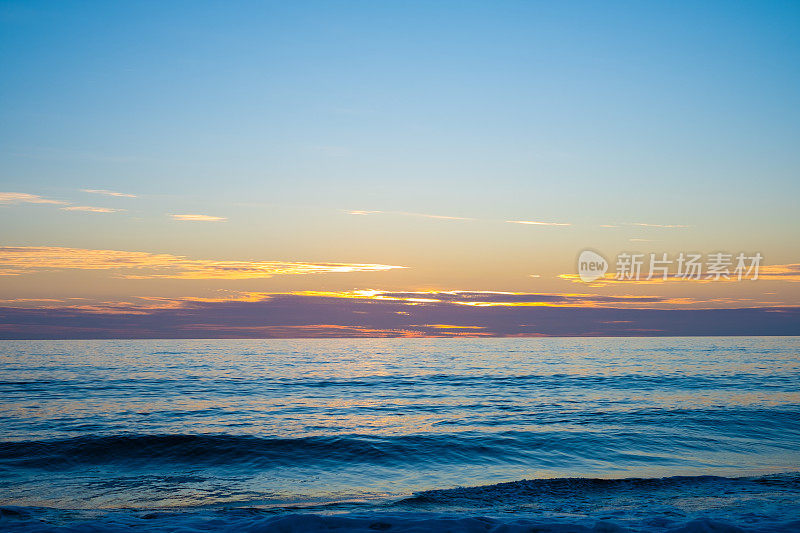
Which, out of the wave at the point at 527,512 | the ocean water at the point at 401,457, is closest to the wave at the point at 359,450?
the ocean water at the point at 401,457

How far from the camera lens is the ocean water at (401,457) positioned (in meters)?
9.83

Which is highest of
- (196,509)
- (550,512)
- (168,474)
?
(550,512)

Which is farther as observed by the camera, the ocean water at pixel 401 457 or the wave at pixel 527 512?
the ocean water at pixel 401 457

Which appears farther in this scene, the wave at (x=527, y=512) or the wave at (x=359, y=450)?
the wave at (x=359, y=450)

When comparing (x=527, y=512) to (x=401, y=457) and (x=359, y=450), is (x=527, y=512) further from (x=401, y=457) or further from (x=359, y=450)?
(x=359, y=450)

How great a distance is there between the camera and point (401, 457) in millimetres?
16875

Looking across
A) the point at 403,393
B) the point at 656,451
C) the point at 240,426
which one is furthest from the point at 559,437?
the point at 403,393

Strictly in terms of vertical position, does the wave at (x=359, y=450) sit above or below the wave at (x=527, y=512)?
below

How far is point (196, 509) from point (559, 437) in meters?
13.3

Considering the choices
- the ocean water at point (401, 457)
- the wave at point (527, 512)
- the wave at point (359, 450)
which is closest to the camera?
the wave at point (527, 512)

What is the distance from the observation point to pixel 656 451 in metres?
17.2

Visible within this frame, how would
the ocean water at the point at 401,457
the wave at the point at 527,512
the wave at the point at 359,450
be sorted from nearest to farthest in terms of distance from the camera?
the wave at the point at 527,512 → the ocean water at the point at 401,457 → the wave at the point at 359,450

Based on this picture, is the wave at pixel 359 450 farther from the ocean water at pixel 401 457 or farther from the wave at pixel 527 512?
the wave at pixel 527 512

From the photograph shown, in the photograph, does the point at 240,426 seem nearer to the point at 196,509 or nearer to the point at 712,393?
the point at 196,509
